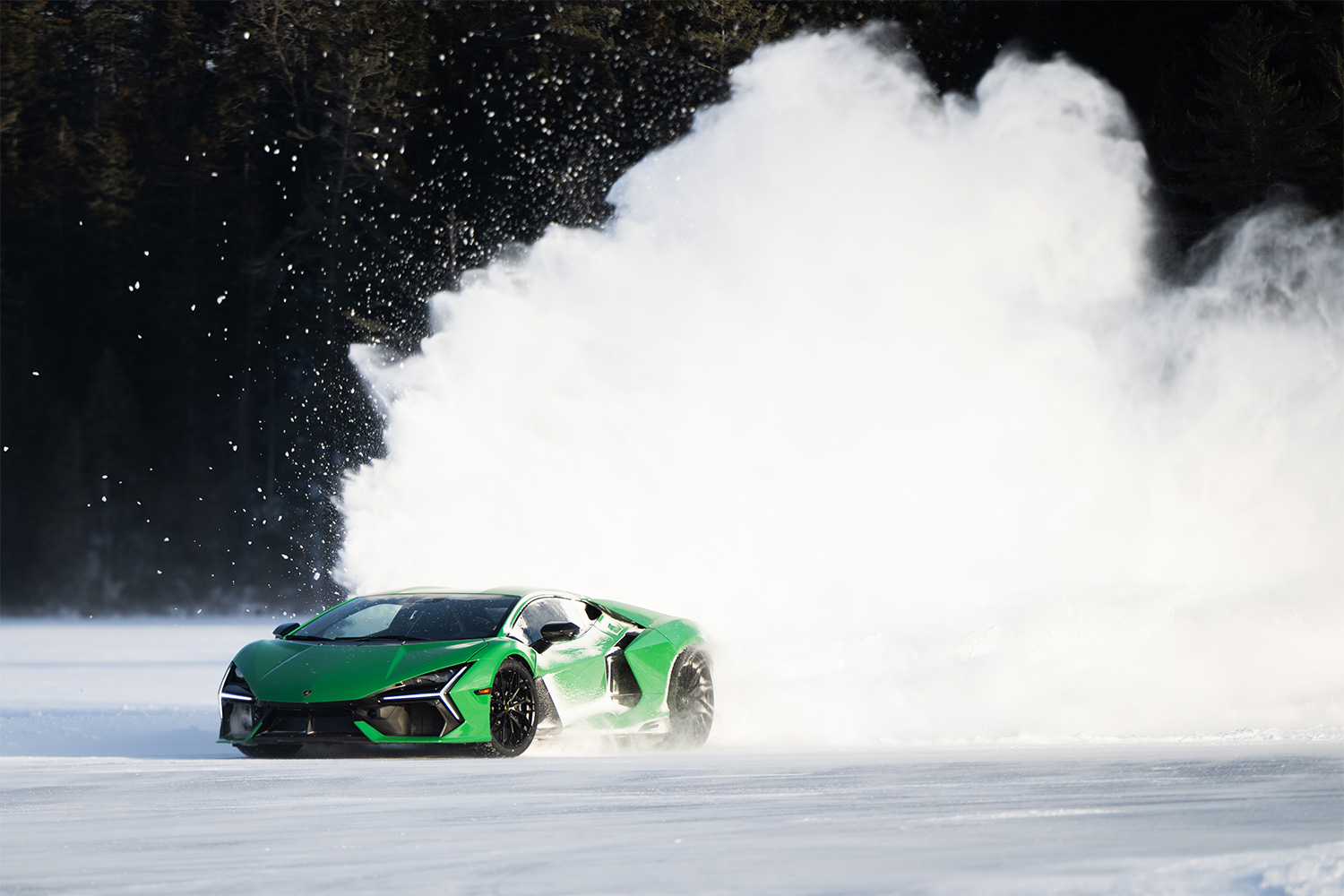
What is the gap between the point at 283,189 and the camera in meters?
47.2

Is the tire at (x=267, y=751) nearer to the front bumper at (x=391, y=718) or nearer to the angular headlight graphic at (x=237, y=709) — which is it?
Answer: the angular headlight graphic at (x=237, y=709)

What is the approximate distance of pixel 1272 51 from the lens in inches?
1459

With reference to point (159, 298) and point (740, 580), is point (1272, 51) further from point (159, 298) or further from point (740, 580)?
point (159, 298)

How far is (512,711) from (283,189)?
131 ft

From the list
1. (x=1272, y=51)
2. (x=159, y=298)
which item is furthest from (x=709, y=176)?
(x=159, y=298)

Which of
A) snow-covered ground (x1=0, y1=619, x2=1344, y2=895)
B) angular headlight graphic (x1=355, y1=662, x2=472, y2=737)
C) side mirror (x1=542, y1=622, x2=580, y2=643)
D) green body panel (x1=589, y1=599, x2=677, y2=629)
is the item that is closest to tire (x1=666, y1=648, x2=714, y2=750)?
green body panel (x1=589, y1=599, x2=677, y2=629)

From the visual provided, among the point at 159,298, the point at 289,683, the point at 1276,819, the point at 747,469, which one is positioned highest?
the point at 159,298

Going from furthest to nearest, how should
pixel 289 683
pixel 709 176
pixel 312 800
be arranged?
pixel 709 176
pixel 289 683
pixel 312 800

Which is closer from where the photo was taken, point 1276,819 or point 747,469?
point 1276,819

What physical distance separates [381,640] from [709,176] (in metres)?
13.9

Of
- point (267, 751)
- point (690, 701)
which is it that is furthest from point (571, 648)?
point (267, 751)

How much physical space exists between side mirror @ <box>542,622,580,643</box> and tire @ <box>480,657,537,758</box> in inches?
9.2

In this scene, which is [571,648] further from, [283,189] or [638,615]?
[283,189]

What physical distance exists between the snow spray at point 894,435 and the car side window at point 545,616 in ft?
4.42
